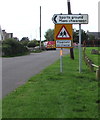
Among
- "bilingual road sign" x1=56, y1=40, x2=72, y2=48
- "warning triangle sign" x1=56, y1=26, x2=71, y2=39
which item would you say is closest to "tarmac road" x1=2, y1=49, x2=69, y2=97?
"bilingual road sign" x1=56, y1=40, x2=72, y2=48

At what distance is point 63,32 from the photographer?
1530 cm

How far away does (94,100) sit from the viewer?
804 centimetres

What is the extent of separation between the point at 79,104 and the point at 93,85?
3.41 metres

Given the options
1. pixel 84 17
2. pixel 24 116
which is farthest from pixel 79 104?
pixel 84 17

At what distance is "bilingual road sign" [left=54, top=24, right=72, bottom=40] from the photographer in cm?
1520

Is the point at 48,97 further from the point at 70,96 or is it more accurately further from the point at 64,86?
the point at 64,86

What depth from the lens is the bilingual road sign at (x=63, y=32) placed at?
15203mm

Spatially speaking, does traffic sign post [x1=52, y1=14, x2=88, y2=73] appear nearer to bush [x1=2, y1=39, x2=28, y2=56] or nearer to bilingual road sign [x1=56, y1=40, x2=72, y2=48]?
bilingual road sign [x1=56, y1=40, x2=72, y2=48]

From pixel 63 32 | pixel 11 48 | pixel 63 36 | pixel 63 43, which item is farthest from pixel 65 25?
pixel 11 48

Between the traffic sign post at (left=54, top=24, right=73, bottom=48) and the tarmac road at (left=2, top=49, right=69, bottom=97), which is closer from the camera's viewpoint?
the tarmac road at (left=2, top=49, right=69, bottom=97)

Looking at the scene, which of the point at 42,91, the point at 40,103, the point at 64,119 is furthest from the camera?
the point at 42,91

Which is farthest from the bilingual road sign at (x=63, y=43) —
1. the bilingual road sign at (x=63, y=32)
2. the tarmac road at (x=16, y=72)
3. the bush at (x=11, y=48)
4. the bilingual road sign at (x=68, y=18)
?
the bush at (x=11, y=48)

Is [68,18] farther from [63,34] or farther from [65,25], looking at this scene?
[63,34]

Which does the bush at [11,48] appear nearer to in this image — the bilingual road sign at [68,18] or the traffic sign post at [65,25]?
the traffic sign post at [65,25]
